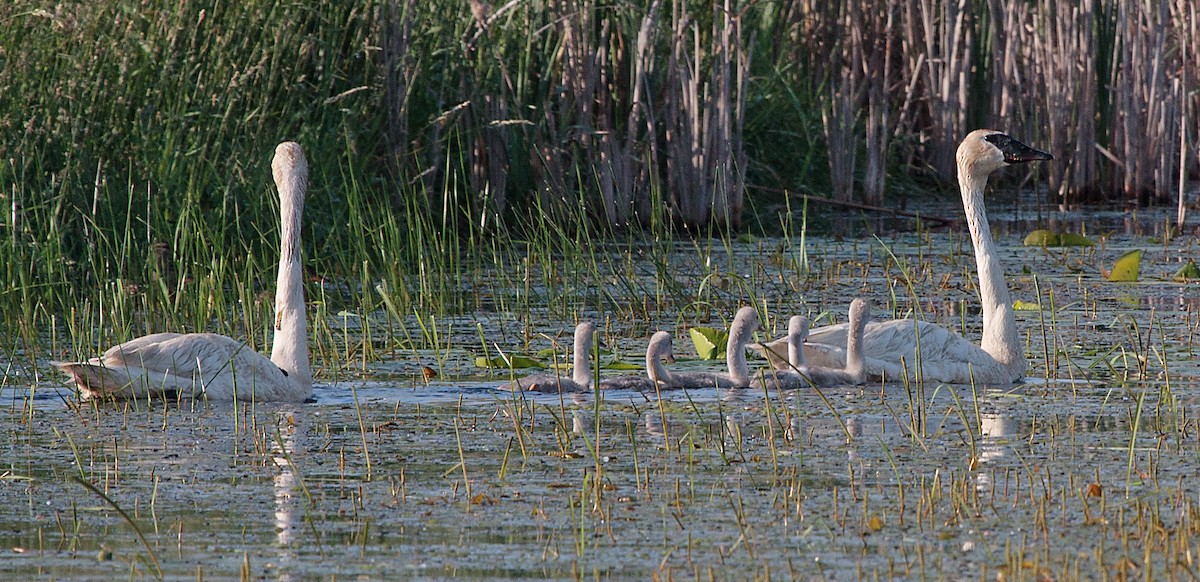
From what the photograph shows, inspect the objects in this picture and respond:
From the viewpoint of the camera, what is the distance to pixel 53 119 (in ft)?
30.2

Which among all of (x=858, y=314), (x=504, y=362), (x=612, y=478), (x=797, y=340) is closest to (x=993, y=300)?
(x=858, y=314)

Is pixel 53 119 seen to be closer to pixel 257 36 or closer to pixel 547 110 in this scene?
pixel 257 36

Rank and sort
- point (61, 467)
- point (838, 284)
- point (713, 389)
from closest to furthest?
point (61, 467)
point (713, 389)
point (838, 284)

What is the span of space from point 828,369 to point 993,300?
79 centimetres

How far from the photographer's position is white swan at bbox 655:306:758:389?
276 inches

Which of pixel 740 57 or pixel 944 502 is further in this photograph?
pixel 740 57

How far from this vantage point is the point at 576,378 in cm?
701

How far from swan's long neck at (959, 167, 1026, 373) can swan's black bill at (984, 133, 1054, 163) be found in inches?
7.8

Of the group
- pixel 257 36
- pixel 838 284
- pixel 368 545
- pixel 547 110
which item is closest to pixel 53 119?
pixel 257 36

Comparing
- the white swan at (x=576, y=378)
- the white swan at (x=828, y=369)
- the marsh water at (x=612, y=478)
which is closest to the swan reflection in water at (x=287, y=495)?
the marsh water at (x=612, y=478)

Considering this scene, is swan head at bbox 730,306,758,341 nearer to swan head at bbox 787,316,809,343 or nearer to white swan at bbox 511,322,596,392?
swan head at bbox 787,316,809,343

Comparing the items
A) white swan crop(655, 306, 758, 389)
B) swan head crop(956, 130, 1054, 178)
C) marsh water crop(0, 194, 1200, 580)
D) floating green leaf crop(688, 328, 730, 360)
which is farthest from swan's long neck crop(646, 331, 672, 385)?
swan head crop(956, 130, 1054, 178)

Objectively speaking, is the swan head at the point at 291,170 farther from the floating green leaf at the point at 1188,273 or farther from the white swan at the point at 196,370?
the floating green leaf at the point at 1188,273

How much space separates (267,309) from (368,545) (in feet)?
14.1
